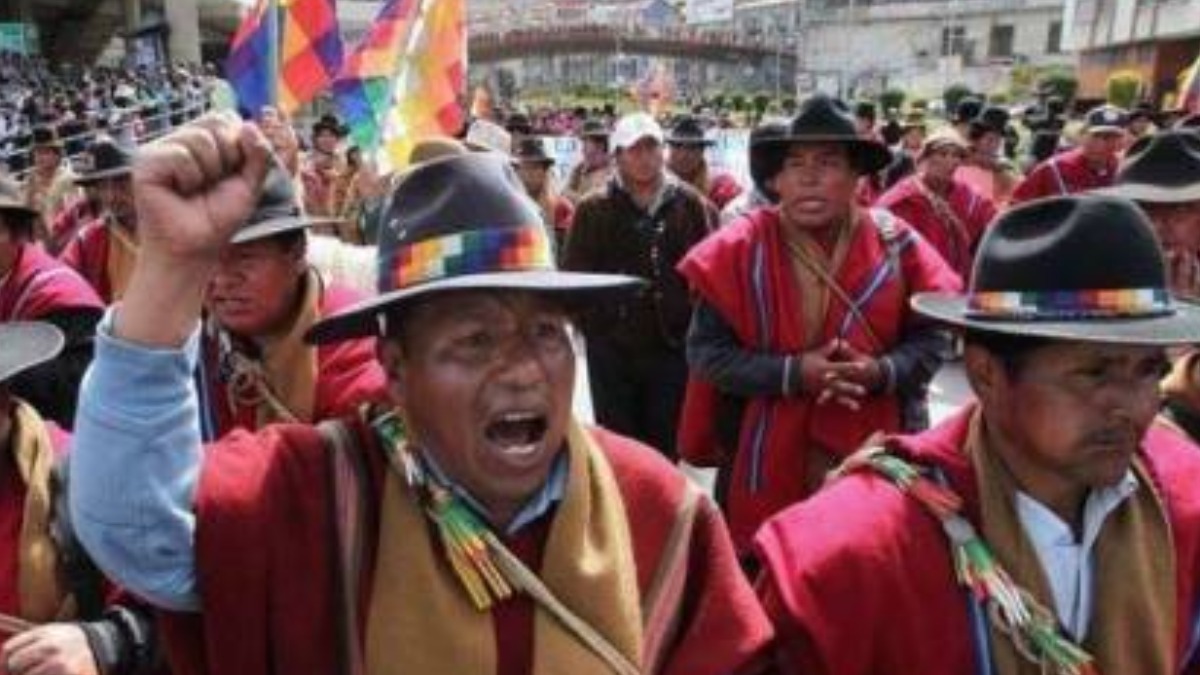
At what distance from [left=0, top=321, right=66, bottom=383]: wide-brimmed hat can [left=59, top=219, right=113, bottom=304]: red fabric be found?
8.26 ft

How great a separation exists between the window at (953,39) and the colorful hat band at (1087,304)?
3688 inches

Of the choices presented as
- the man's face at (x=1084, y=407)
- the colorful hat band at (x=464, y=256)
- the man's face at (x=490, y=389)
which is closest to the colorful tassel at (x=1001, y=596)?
the man's face at (x=1084, y=407)

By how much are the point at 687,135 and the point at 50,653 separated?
705 centimetres

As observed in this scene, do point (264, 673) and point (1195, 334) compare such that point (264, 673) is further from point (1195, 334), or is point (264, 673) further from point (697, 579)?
point (1195, 334)

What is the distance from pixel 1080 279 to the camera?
87.5 inches

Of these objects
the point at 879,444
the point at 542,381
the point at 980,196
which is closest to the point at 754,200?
the point at 980,196

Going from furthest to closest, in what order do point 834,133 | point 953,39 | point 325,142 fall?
A: point 953,39
point 325,142
point 834,133

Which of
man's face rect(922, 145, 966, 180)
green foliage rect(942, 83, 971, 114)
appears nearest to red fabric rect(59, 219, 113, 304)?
man's face rect(922, 145, 966, 180)

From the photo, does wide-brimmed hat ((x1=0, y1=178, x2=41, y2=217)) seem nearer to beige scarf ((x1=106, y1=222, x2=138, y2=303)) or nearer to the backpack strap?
beige scarf ((x1=106, y1=222, x2=138, y2=303))

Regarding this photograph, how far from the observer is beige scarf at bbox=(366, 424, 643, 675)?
1.91 meters

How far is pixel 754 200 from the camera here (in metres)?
7.07

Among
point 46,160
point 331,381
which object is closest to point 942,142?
point 331,381

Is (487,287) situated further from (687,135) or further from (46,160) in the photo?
(46,160)

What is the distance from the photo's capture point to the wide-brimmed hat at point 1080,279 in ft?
7.21
